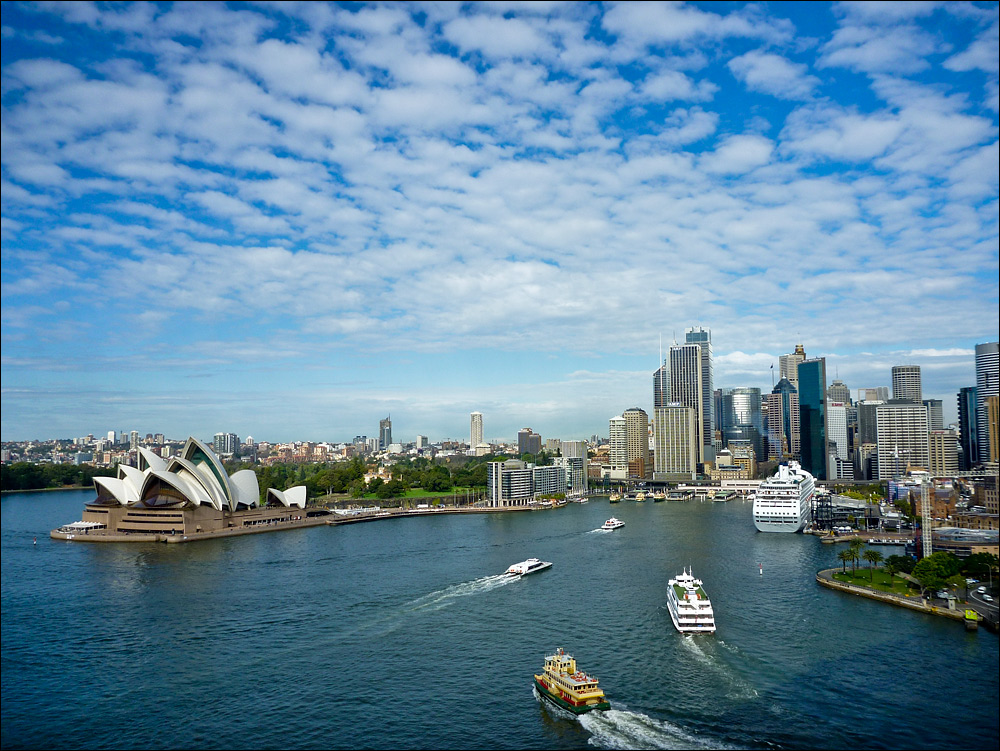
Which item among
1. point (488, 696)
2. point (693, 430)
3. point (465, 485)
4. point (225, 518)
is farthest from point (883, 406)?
point (488, 696)

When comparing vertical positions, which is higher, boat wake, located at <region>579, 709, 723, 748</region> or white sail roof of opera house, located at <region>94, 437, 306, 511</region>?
white sail roof of opera house, located at <region>94, 437, 306, 511</region>

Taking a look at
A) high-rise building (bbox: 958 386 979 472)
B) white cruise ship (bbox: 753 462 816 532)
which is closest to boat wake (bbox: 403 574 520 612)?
white cruise ship (bbox: 753 462 816 532)

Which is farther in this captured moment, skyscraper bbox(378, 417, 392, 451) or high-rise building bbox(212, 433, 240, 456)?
skyscraper bbox(378, 417, 392, 451)

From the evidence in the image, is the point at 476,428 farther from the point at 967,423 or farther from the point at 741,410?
the point at 967,423

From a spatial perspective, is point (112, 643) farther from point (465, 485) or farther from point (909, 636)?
point (465, 485)

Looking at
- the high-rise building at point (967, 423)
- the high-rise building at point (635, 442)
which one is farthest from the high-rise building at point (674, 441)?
the high-rise building at point (967, 423)

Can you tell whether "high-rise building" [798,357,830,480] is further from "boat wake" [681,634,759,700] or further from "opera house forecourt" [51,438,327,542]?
"boat wake" [681,634,759,700]
